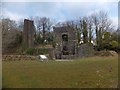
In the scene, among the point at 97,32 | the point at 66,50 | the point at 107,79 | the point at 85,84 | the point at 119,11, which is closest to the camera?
the point at 85,84

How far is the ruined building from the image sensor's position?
35334 millimetres

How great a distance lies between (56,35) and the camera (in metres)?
39.5

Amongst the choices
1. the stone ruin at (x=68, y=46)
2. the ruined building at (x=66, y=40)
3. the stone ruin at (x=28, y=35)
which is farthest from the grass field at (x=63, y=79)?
the stone ruin at (x=28, y=35)

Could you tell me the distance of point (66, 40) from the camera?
39375mm

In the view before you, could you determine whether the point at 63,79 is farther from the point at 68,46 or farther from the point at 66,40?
the point at 66,40

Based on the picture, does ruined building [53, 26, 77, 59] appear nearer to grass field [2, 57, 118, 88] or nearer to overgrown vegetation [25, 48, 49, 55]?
overgrown vegetation [25, 48, 49, 55]

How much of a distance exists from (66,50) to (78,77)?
26.0 m

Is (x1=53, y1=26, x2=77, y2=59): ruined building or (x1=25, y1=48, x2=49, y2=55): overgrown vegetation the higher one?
(x1=53, y1=26, x2=77, y2=59): ruined building

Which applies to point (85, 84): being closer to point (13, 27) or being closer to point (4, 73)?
point (4, 73)

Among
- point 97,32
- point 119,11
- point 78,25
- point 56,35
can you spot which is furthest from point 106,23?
point 119,11

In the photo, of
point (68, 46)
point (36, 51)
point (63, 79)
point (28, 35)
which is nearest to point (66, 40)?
point (68, 46)

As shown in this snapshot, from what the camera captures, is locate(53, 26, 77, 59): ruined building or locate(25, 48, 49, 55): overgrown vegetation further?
locate(53, 26, 77, 59): ruined building

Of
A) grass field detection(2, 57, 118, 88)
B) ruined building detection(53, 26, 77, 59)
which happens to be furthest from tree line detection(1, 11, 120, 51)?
grass field detection(2, 57, 118, 88)

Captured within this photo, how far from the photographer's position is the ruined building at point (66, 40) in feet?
116
